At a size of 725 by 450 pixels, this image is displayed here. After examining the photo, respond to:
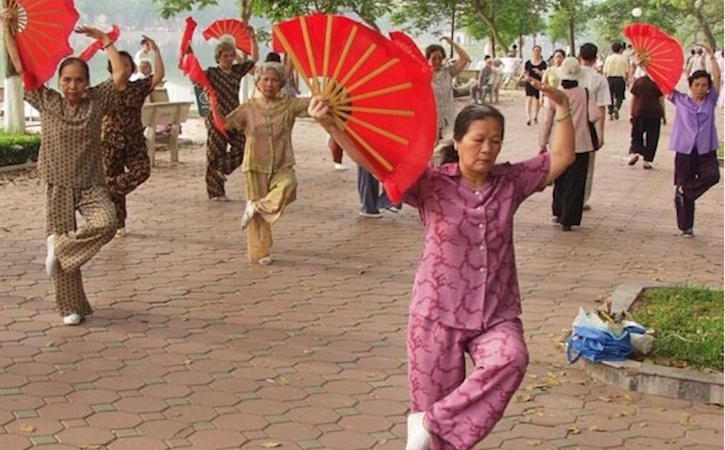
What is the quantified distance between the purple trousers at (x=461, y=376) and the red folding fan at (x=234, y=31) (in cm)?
770

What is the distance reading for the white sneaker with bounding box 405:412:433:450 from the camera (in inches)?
167

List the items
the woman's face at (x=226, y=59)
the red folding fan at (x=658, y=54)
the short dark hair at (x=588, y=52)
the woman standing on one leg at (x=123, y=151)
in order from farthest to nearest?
the short dark hair at (x=588, y=52), the woman's face at (x=226, y=59), the woman standing on one leg at (x=123, y=151), the red folding fan at (x=658, y=54)

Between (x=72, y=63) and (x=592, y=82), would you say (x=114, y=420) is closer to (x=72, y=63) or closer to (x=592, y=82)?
(x=72, y=63)

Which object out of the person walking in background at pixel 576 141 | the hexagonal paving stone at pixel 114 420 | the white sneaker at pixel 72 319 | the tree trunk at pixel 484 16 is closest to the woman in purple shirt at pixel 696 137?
the person walking in background at pixel 576 141

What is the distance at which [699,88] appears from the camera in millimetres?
10484

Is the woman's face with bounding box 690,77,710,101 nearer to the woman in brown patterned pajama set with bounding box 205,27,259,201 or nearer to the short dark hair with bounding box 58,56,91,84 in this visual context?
the woman in brown patterned pajama set with bounding box 205,27,259,201

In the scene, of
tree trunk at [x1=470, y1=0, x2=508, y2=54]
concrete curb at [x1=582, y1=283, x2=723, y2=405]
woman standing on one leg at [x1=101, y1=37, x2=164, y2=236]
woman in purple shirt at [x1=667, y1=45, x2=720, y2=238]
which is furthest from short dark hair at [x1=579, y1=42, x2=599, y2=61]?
tree trunk at [x1=470, y1=0, x2=508, y2=54]

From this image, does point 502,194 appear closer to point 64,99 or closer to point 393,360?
point 393,360

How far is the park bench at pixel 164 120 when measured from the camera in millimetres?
14875

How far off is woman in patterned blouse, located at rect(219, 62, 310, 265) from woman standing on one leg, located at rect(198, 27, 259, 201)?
227 cm

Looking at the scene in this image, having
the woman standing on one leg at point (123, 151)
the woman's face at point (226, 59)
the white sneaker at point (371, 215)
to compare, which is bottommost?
the white sneaker at point (371, 215)

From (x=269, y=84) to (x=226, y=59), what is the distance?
2578mm

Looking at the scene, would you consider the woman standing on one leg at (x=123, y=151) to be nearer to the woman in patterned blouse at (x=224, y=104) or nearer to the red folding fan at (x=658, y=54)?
the woman in patterned blouse at (x=224, y=104)

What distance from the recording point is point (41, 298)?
7762 mm
